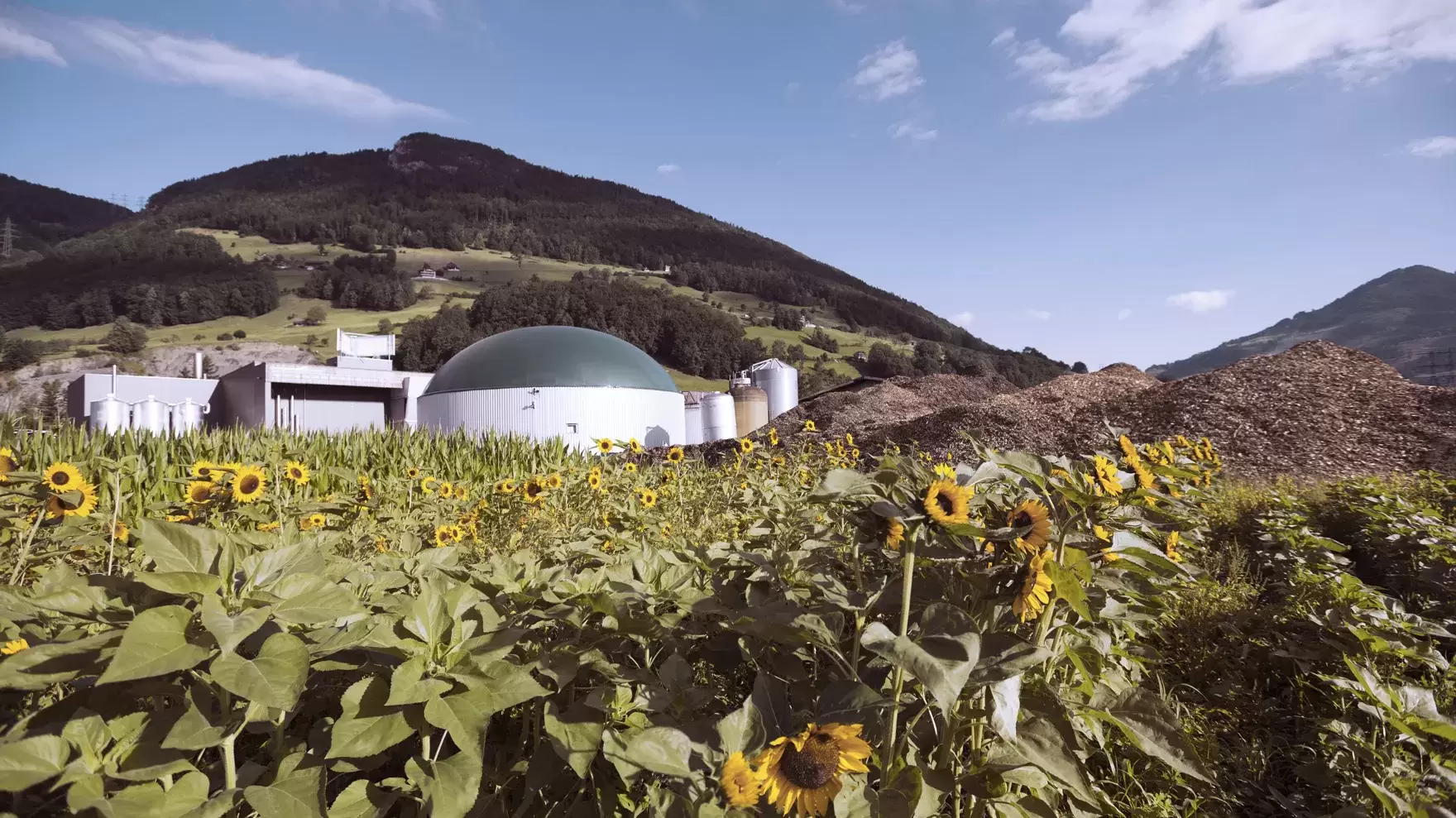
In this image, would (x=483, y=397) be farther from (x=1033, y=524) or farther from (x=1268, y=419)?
(x=1033, y=524)

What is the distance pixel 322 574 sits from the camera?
1.37 meters

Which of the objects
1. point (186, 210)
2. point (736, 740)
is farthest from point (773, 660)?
point (186, 210)

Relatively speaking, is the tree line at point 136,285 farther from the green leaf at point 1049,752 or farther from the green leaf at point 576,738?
the green leaf at point 1049,752

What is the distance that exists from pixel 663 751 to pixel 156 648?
82 centimetres

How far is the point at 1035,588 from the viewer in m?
1.31

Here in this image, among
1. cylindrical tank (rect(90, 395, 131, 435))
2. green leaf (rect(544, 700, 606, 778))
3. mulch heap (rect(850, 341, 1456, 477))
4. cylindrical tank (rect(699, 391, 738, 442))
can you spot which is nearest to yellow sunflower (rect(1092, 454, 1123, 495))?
green leaf (rect(544, 700, 606, 778))

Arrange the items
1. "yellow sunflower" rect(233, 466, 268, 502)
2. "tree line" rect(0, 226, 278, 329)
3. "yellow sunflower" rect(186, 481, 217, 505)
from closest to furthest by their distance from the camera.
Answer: "yellow sunflower" rect(186, 481, 217, 505)
"yellow sunflower" rect(233, 466, 268, 502)
"tree line" rect(0, 226, 278, 329)

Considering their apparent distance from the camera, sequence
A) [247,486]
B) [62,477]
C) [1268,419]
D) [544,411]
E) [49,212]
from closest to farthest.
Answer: [62,477]
[247,486]
[1268,419]
[544,411]
[49,212]

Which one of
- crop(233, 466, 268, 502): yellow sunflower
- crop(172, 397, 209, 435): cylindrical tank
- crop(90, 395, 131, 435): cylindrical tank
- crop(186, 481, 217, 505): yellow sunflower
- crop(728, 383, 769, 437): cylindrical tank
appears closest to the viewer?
crop(186, 481, 217, 505): yellow sunflower

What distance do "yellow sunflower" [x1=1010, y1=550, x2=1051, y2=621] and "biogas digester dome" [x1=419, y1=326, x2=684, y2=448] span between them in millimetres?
22062

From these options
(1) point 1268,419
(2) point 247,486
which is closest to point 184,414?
(2) point 247,486

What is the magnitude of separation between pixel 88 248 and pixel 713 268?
9849 cm

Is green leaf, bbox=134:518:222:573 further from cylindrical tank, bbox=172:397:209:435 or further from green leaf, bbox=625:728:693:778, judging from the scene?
cylindrical tank, bbox=172:397:209:435

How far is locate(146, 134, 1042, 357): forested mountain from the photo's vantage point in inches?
4732
